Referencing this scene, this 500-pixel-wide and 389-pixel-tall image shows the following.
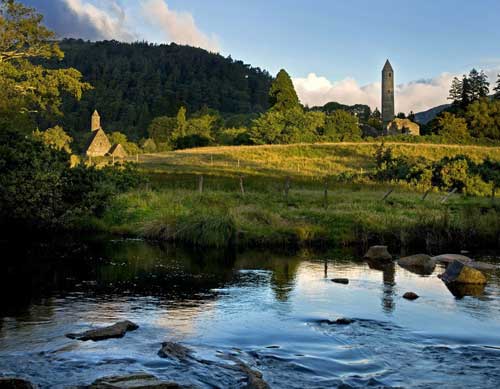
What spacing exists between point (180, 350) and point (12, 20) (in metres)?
28.6

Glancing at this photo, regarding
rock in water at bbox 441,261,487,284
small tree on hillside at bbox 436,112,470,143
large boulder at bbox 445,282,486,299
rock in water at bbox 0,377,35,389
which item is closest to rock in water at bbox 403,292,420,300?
large boulder at bbox 445,282,486,299

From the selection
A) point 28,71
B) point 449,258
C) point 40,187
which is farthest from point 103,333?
point 28,71

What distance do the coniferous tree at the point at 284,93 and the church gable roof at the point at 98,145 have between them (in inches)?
1209

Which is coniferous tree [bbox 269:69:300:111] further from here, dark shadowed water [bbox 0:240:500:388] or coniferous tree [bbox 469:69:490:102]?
dark shadowed water [bbox 0:240:500:388]

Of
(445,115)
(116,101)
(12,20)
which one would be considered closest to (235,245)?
(12,20)

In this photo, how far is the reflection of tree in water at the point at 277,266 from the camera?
17.8 metres

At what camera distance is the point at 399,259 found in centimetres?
2283

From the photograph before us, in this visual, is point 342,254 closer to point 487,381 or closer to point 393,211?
point 393,211

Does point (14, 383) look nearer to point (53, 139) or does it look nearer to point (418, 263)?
point (418, 263)

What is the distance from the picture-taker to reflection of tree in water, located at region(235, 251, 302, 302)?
17797mm

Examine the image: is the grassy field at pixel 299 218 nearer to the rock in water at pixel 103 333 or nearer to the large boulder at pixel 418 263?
the large boulder at pixel 418 263

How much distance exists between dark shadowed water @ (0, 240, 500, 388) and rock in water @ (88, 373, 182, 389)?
0.47 m

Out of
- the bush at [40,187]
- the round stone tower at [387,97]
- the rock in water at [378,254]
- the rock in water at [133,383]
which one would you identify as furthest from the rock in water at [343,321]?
the round stone tower at [387,97]

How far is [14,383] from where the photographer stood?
9258 mm
